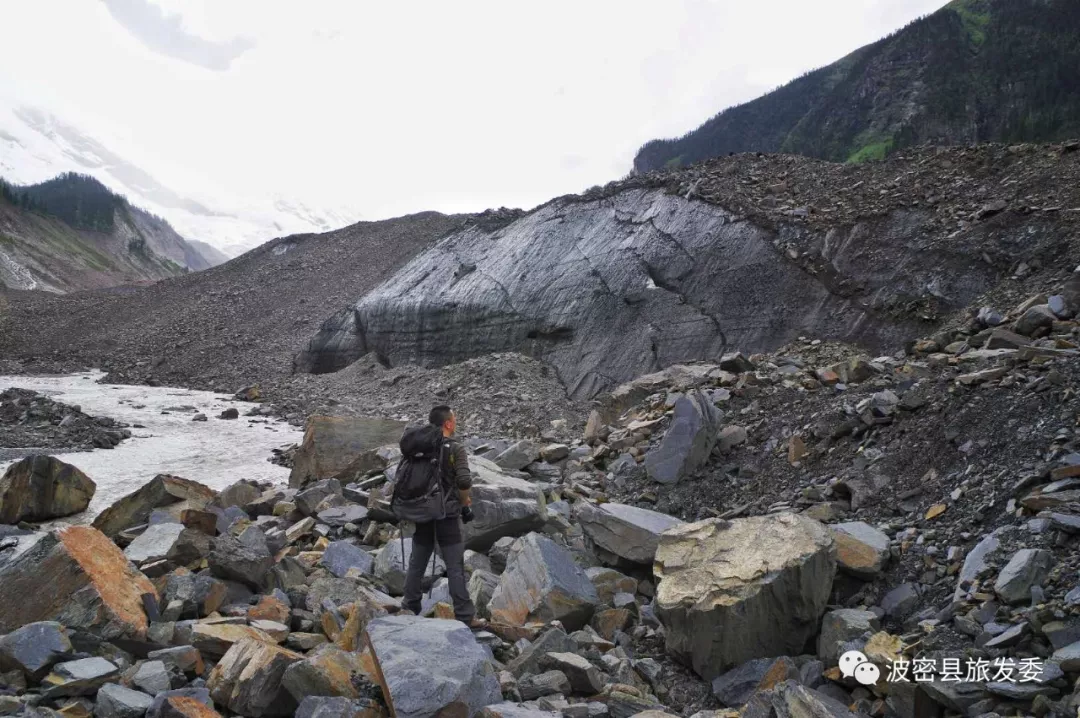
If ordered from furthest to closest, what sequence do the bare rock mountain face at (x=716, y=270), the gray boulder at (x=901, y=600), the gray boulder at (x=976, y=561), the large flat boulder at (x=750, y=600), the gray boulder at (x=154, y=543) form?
the bare rock mountain face at (x=716, y=270) → the gray boulder at (x=154, y=543) → the gray boulder at (x=901, y=600) → the large flat boulder at (x=750, y=600) → the gray boulder at (x=976, y=561)

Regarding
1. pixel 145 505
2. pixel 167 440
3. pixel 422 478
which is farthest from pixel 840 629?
pixel 167 440

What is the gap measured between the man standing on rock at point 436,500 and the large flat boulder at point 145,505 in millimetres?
4365

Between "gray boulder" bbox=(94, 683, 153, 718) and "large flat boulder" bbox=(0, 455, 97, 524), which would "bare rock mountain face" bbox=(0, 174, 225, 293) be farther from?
"gray boulder" bbox=(94, 683, 153, 718)

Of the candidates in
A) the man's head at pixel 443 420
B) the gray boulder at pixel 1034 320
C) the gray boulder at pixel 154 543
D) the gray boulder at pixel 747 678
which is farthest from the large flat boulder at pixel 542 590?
the gray boulder at pixel 1034 320

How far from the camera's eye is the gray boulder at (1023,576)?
455cm

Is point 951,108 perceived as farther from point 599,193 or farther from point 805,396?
point 805,396

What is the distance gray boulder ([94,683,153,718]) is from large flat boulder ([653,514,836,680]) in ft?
12.7

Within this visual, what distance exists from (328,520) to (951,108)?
240 feet

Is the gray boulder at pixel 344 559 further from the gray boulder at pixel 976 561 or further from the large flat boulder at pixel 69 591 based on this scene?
the gray boulder at pixel 976 561

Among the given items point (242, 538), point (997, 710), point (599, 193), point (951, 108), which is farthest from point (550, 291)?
point (951, 108)

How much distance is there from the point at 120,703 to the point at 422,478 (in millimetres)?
2594


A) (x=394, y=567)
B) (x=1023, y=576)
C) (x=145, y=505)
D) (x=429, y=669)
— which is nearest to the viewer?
(x=429, y=669)

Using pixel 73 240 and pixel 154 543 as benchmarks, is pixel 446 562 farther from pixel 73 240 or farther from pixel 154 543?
pixel 73 240

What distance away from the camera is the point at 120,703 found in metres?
3.79
